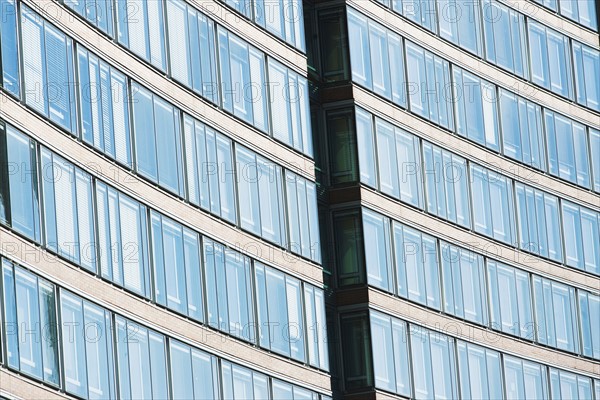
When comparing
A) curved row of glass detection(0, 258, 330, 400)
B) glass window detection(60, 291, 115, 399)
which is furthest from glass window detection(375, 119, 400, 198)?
glass window detection(60, 291, 115, 399)

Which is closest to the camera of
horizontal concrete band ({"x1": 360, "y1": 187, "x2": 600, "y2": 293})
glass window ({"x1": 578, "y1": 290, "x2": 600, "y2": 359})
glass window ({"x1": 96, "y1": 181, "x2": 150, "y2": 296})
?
glass window ({"x1": 96, "y1": 181, "x2": 150, "y2": 296})

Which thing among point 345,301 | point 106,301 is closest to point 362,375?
point 345,301

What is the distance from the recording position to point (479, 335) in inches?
2437

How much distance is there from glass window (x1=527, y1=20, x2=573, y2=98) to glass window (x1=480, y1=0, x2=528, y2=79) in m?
0.39

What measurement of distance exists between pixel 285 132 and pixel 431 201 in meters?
7.65

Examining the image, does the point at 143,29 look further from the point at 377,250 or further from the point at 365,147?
the point at 377,250

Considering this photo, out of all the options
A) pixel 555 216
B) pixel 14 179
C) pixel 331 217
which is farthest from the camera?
pixel 555 216

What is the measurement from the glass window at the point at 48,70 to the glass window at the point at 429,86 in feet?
64.0

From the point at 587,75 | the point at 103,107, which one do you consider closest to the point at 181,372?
the point at 103,107

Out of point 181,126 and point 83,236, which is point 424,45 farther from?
point 83,236

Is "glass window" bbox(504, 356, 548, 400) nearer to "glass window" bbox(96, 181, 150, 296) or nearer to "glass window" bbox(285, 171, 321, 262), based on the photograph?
"glass window" bbox(285, 171, 321, 262)

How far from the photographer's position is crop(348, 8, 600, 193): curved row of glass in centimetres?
6050

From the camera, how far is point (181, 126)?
164 ft

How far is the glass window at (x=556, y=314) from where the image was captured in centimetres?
6506
